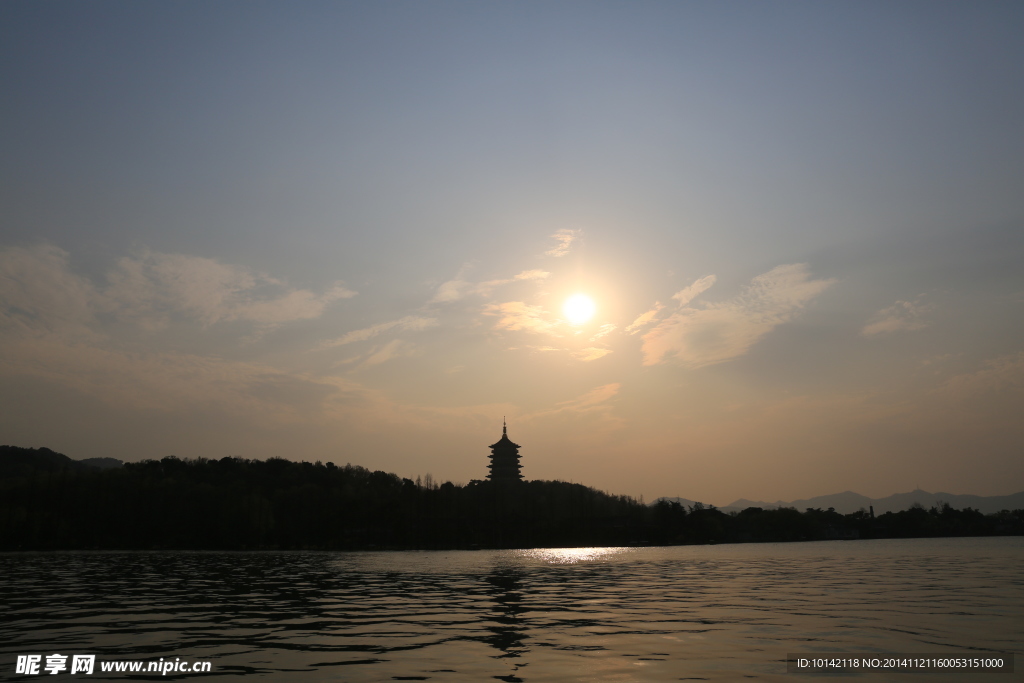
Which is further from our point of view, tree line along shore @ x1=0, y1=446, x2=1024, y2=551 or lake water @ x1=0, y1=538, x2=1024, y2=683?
tree line along shore @ x1=0, y1=446, x2=1024, y2=551

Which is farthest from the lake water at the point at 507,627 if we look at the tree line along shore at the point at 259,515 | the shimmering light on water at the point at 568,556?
the tree line along shore at the point at 259,515

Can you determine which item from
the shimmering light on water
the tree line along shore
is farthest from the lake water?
the tree line along shore

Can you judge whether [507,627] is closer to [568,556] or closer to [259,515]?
[568,556]

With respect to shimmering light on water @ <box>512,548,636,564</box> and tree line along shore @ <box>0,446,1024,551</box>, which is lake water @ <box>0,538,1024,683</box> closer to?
shimmering light on water @ <box>512,548,636,564</box>

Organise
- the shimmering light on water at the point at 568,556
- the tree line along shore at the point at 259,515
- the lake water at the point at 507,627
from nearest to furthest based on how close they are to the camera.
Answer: the lake water at the point at 507,627
the shimmering light on water at the point at 568,556
the tree line along shore at the point at 259,515

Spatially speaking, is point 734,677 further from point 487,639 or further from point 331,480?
point 331,480

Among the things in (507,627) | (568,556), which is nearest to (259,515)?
(568,556)

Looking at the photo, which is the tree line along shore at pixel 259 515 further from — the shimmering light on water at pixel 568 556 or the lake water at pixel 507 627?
the lake water at pixel 507 627

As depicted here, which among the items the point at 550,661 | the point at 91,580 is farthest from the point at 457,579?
the point at 550,661

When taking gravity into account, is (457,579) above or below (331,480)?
below

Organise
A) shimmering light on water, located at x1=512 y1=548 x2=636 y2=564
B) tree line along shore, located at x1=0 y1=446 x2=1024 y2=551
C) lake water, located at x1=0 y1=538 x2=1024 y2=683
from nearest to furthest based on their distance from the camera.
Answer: lake water, located at x1=0 y1=538 x2=1024 y2=683, shimmering light on water, located at x1=512 y1=548 x2=636 y2=564, tree line along shore, located at x1=0 y1=446 x2=1024 y2=551

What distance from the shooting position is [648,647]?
1950 cm

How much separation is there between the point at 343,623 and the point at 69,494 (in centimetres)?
14229

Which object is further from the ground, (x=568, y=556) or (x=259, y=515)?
(x=259, y=515)
